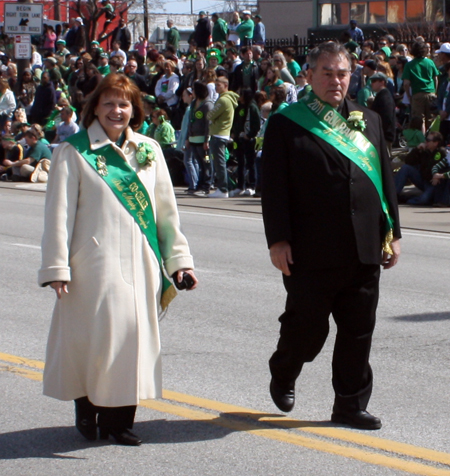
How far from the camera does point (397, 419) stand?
4992 millimetres

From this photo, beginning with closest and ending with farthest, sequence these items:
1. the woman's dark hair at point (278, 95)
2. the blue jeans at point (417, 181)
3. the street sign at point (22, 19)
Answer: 1. the woman's dark hair at point (278, 95)
2. the blue jeans at point (417, 181)
3. the street sign at point (22, 19)

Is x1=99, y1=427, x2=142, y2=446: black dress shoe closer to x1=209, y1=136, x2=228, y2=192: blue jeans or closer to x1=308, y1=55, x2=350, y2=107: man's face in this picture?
x1=308, y1=55, x2=350, y2=107: man's face

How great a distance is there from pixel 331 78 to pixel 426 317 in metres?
3.40

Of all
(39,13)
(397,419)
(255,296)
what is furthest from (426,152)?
(39,13)

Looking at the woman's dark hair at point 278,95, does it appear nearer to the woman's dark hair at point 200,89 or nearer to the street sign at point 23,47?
the woman's dark hair at point 200,89

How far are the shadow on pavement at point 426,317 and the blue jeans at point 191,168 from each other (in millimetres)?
9777

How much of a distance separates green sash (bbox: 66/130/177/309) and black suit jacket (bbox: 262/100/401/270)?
560 mm

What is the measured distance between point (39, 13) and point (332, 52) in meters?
21.0

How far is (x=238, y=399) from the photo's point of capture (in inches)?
210

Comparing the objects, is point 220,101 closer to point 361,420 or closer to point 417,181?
point 417,181

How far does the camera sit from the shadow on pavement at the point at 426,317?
7.51 m

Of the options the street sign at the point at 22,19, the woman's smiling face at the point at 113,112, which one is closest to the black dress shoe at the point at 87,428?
the woman's smiling face at the point at 113,112

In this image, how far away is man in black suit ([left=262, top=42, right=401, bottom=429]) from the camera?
4633mm

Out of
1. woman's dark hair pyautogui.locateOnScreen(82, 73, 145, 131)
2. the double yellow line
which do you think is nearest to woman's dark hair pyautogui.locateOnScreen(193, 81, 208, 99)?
the double yellow line
